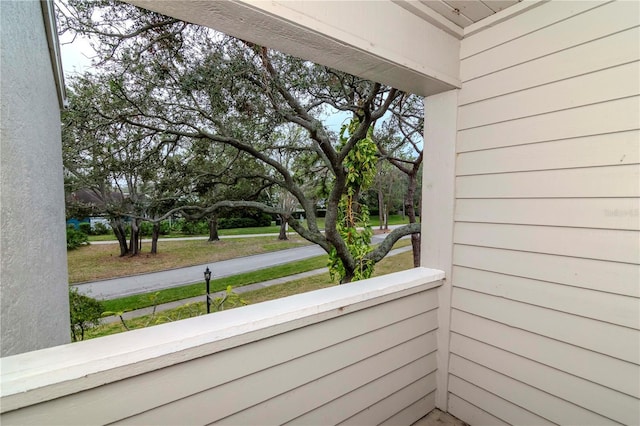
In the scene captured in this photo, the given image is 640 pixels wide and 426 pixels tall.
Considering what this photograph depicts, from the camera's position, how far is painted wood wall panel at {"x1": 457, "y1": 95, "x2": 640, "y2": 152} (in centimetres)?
100

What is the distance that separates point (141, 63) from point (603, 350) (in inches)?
185

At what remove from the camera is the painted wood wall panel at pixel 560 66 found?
100cm

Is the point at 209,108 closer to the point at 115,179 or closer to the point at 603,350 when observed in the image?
the point at 115,179

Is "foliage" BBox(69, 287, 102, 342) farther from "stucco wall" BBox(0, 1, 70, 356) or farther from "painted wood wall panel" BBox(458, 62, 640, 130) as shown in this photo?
"painted wood wall panel" BBox(458, 62, 640, 130)

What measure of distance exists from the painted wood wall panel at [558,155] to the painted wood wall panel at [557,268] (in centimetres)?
37

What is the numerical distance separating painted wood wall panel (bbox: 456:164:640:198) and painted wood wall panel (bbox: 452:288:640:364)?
0.48 meters

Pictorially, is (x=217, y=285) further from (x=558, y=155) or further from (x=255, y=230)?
(x=558, y=155)

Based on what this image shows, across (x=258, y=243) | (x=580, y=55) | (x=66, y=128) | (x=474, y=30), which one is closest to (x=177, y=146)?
(x=66, y=128)

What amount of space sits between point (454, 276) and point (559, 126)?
0.81m

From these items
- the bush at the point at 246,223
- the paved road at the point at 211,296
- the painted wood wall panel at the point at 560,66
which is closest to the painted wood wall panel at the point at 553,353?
the painted wood wall panel at the point at 560,66

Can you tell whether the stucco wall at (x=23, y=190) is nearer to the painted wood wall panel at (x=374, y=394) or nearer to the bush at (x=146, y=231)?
Result: the painted wood wall panel at (x=374, y=394)

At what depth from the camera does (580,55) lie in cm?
110

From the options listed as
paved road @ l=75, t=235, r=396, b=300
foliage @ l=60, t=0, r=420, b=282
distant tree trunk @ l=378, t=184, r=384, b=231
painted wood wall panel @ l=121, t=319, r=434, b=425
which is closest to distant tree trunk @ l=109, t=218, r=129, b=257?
paved road @ l=75, t=235, r=396, b=300

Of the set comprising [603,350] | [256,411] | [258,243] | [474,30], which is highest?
[474,30]
